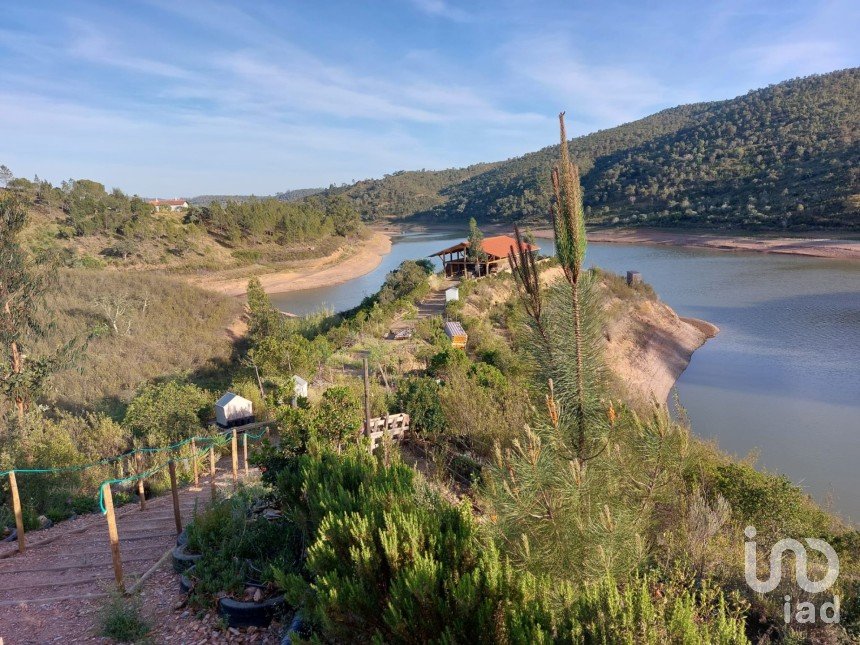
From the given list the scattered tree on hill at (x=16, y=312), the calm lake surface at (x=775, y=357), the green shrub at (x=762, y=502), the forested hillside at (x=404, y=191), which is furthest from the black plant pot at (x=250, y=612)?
the forested hillside at (x=404, y=191)

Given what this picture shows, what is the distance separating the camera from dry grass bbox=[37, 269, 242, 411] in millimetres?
13945

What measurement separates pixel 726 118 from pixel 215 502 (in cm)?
9035

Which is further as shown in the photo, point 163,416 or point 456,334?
point 456,334

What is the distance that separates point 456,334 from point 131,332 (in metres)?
11.6

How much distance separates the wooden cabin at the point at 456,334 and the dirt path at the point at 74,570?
10.0 metres

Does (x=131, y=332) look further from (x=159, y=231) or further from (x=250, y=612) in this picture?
(x=159, y=231)

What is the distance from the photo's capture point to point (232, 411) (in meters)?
9.55

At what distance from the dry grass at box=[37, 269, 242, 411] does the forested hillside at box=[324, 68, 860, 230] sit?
18.7 m

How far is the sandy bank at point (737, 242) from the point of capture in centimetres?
3700

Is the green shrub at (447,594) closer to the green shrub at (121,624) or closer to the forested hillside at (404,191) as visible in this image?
the green shrub at (121,624)

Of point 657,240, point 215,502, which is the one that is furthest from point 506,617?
point 657,240

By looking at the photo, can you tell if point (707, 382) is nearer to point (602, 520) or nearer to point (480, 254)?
point (480, 254)

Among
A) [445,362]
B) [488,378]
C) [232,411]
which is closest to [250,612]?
[232,411]

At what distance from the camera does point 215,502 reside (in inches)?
187
